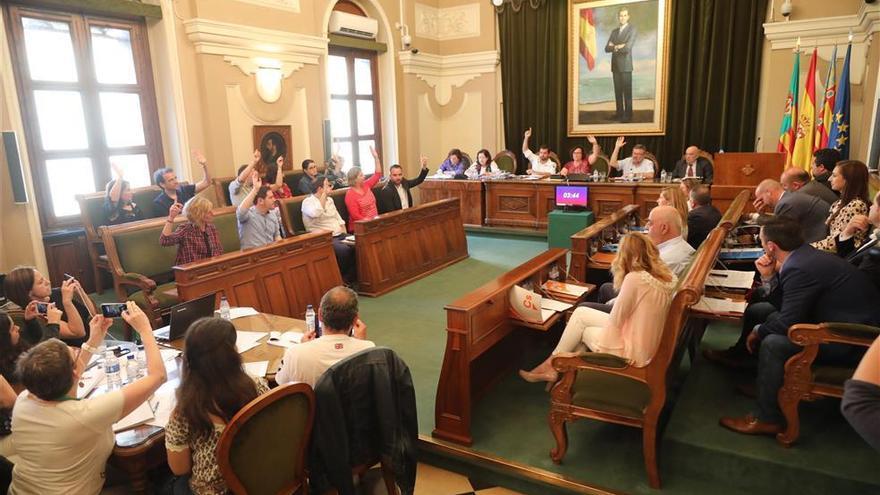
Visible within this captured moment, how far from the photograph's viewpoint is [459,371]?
3033 millimetres

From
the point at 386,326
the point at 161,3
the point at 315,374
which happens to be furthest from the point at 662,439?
the point at 161,3

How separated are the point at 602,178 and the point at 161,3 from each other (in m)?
6.15

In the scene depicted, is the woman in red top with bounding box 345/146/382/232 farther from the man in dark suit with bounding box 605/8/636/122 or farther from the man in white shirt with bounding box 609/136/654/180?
the man in dark suit with bounding box 605/8/636/122

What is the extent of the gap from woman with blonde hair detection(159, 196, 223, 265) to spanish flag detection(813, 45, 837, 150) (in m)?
7.00

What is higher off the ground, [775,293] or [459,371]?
[775,293]

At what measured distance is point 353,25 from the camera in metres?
9.05

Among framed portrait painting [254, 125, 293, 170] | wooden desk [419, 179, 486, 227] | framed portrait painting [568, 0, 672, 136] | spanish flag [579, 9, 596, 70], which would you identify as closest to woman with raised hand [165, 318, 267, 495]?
framed portrait painting [254, 125, 293, 170]

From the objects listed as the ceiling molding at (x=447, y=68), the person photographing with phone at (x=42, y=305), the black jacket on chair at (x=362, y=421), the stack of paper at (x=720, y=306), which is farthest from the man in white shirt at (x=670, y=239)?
the ceiling molding at (x=447, y=68)

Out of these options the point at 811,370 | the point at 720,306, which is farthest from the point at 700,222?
the point at 811,370

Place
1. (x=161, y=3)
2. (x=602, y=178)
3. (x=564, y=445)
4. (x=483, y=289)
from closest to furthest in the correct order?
1. (x=564, y=445)
2. (x=483, y=289)
3. (x=161, y=3)
4. (x=602, y=178)

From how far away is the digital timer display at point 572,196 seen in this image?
293 inches

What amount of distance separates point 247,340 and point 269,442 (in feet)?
3.61

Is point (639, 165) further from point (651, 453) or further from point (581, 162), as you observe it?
point (651, 453)

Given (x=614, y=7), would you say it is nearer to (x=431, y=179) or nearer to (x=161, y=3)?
(x=431, y=179)
